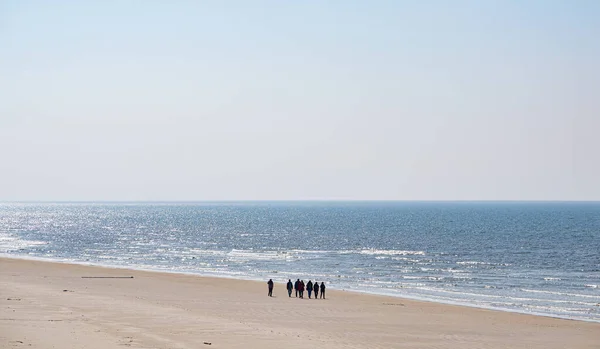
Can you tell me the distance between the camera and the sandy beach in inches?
932

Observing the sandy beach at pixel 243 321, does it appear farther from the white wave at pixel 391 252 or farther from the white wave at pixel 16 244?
the white wave at pixel 16 244

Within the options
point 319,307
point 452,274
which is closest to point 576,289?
point 452,274

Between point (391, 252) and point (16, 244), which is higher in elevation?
point (391, 252)

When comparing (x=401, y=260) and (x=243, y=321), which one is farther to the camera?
(x=401, y=260)

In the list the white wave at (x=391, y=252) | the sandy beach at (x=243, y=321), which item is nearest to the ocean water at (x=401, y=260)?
the white wave at (x=391, y=252)

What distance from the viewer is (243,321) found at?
1153 inches

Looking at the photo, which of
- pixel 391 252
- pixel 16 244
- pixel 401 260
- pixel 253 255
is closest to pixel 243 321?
pixel 401 260

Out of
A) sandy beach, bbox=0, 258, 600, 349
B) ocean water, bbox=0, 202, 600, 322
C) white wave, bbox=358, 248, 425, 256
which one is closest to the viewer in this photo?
sandy beach, bbox=0, 258, 600, 349

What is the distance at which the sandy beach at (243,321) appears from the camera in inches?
932

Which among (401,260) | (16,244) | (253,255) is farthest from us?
(16,244)

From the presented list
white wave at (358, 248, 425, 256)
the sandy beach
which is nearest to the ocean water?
white wave at (358, 248, 425, 256)

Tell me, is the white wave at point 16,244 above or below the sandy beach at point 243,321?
below

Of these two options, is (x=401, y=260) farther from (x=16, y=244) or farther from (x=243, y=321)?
(x=16, y=244)

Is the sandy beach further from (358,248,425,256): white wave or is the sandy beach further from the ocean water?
(358,248,425,256): white wave
